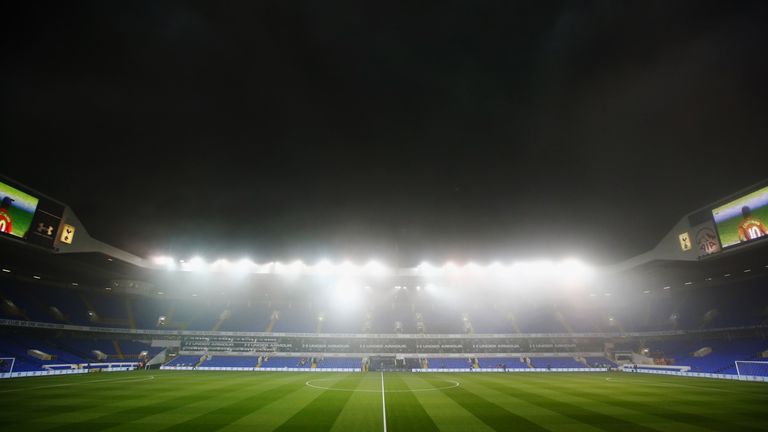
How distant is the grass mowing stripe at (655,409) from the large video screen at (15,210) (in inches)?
1588

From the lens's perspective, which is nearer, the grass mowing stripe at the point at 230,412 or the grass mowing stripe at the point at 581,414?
the grass mowing stripe at the point at 230,412

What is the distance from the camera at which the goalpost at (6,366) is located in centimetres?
2685

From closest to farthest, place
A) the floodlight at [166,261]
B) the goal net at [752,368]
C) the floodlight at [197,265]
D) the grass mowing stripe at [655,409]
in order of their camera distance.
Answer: the grass mowing stripe at [655,409], the goal net at [752,368], the floodlight at [166,261], the floodlight at [197,265]

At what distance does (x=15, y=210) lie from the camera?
2581cm

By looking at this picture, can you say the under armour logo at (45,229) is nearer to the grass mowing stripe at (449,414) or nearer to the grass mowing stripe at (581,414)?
the grass mowing stripe at (449,414)

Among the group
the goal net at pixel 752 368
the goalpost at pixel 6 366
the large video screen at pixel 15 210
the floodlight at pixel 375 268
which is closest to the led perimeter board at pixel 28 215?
the large video screen at pixel 15 210

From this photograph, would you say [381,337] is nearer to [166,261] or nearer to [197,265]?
[197,265]

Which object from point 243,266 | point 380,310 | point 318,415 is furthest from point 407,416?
point 380,310

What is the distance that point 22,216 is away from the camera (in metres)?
26.5

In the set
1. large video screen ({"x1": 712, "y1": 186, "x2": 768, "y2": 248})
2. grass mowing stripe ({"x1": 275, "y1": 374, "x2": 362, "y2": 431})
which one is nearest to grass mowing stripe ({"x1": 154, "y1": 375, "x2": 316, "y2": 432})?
grass mowing stripe ({"x1": 275, "y1": 374, "x2": 362, "y2": 431})

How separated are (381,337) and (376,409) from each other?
118ft

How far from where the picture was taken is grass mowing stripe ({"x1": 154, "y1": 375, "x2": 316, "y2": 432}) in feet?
38.9

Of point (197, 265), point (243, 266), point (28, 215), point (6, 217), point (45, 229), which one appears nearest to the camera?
point (6, 217)

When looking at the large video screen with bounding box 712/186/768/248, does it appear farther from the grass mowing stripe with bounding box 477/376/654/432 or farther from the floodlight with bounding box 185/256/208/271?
the floodlight with bounding box 185/256/208/271
